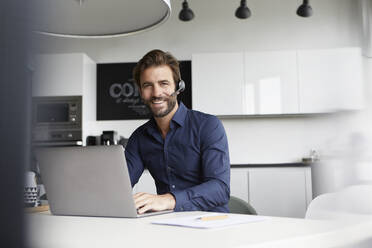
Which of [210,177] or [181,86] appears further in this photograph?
[181,86]

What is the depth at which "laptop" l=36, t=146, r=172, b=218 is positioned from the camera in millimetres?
1186

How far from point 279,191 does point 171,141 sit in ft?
7.69

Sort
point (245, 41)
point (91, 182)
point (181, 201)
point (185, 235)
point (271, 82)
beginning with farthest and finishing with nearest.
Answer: point (245, 41) → point (271, 82) → point (181, 201) → point (91, 182) → point (185, 235)

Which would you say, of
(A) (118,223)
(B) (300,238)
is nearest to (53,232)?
(B) (300,238)

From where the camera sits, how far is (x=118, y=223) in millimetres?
1095

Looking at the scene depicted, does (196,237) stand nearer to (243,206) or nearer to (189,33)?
(243,206)

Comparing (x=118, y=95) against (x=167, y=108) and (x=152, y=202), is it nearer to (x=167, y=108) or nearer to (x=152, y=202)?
(x=167, y=108)

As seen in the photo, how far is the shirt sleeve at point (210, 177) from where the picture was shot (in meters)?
1.57

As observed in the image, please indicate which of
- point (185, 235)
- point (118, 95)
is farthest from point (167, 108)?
point (118, 95)

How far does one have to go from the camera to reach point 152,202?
1.38m

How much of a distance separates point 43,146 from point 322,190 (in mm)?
143

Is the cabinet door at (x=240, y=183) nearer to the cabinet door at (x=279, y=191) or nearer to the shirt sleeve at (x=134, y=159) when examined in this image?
the cabinet door at (x=279, y=191)

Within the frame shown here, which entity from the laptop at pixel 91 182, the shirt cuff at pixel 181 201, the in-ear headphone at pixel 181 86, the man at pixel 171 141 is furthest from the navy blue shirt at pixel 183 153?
the laptop at pixel 91 182

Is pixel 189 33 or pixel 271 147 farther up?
pixel 189 33
